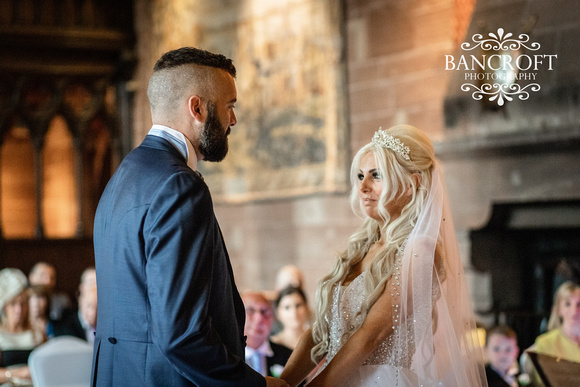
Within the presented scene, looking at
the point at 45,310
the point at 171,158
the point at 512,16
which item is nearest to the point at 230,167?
the point at 45,310

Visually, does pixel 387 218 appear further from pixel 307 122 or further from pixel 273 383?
pixel 307 122

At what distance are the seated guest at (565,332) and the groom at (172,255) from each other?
2.86 metres

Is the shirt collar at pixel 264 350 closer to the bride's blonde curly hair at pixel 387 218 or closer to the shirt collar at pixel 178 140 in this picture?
the bride's blonde curly hair at pixel 387 218

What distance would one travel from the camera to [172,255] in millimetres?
2096

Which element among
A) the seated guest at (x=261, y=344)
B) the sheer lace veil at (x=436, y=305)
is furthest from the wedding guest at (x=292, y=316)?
the sheer lace veil at (x=436, y=305)

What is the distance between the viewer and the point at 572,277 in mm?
5109

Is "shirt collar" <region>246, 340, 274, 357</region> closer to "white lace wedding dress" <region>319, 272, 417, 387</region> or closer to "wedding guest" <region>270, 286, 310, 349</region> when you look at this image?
"wedding guest" <region>270, 286, 310, 349</region>

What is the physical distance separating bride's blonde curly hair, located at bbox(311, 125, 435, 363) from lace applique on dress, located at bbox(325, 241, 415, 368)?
3cm

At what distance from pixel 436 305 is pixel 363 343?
37 cm

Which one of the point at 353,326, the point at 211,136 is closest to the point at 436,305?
the point at 353,326

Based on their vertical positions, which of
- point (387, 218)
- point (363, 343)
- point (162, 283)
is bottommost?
point (363, 343)

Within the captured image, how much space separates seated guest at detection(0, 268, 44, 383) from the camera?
220 inches

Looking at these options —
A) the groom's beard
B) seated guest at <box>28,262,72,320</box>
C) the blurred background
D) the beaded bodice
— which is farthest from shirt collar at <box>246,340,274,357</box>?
seated guest at <box>28,262,72,320</box>

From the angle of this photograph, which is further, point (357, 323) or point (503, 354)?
point (503, 354)
